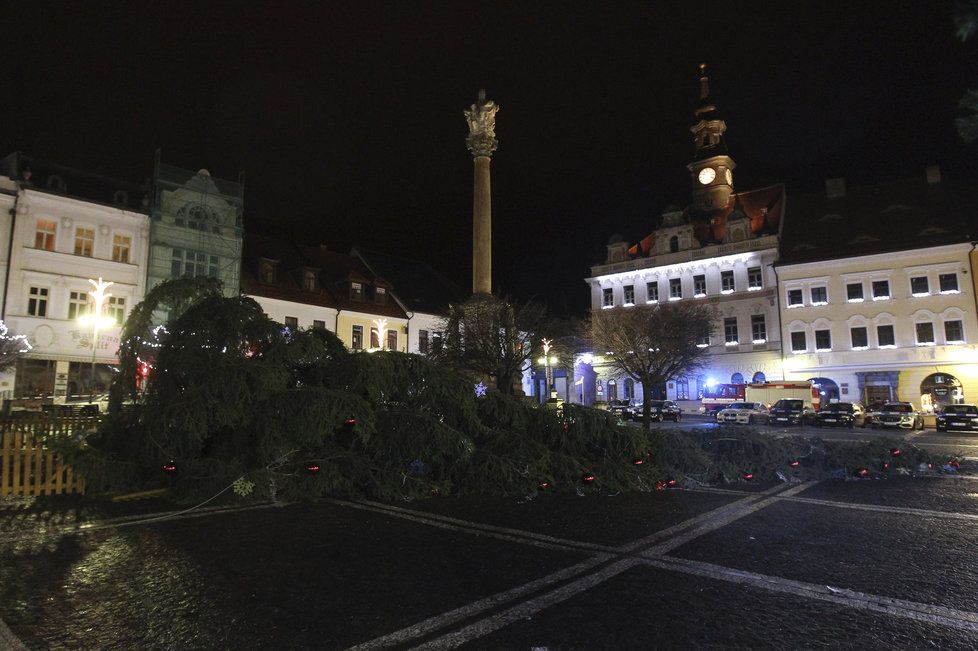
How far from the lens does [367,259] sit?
159ft

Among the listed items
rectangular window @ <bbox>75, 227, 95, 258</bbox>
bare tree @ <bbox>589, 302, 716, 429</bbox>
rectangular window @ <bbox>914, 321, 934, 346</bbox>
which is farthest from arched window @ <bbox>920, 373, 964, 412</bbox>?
rectangular window @ <bbox>75, 227, 95, 258</bbox>

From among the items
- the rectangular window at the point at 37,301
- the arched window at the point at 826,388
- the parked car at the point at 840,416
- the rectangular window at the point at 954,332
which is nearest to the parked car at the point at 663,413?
the parked car at the point at 840,416

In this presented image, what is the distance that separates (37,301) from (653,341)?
3249 centimetres

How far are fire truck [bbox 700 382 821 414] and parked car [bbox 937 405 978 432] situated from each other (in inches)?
329

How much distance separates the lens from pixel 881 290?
4219 centimetres

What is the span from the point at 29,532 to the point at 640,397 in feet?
157

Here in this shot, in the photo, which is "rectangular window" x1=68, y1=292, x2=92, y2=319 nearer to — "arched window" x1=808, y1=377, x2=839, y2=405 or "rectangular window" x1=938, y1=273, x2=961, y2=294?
"arched window" x1=808, y1=377, x2=839, y2=405

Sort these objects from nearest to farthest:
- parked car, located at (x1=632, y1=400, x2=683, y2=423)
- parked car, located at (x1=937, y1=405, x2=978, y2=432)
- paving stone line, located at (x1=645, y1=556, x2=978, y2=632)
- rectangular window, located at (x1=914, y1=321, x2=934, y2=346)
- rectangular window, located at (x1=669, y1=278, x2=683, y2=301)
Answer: paving stone line, located at (x1=645, y1=556, x2=978, y2=632), parked car, located at (x1=937, y1=405, x2=978, y2=432), parked car, located at (x1=632, y1=400, x2=683, y2=423), rectangular window, located at (x1=914, y1=321, x2=934, y2=346), rectangular window, located at (x1=669, y1=278, x2=683, y2=301)

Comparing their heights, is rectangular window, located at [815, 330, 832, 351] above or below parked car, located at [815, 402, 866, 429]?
above

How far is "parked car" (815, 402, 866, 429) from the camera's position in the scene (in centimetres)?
3164

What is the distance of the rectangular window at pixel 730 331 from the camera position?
157ft

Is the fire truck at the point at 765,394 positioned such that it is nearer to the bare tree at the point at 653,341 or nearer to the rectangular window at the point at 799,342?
the bare tree at the point at 653,341

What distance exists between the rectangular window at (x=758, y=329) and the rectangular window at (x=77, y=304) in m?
43.8

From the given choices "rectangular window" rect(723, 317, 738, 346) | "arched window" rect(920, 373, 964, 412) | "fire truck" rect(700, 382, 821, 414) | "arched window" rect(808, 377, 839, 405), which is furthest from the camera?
"rectangular window" rect(723, 317, 738, 346)
